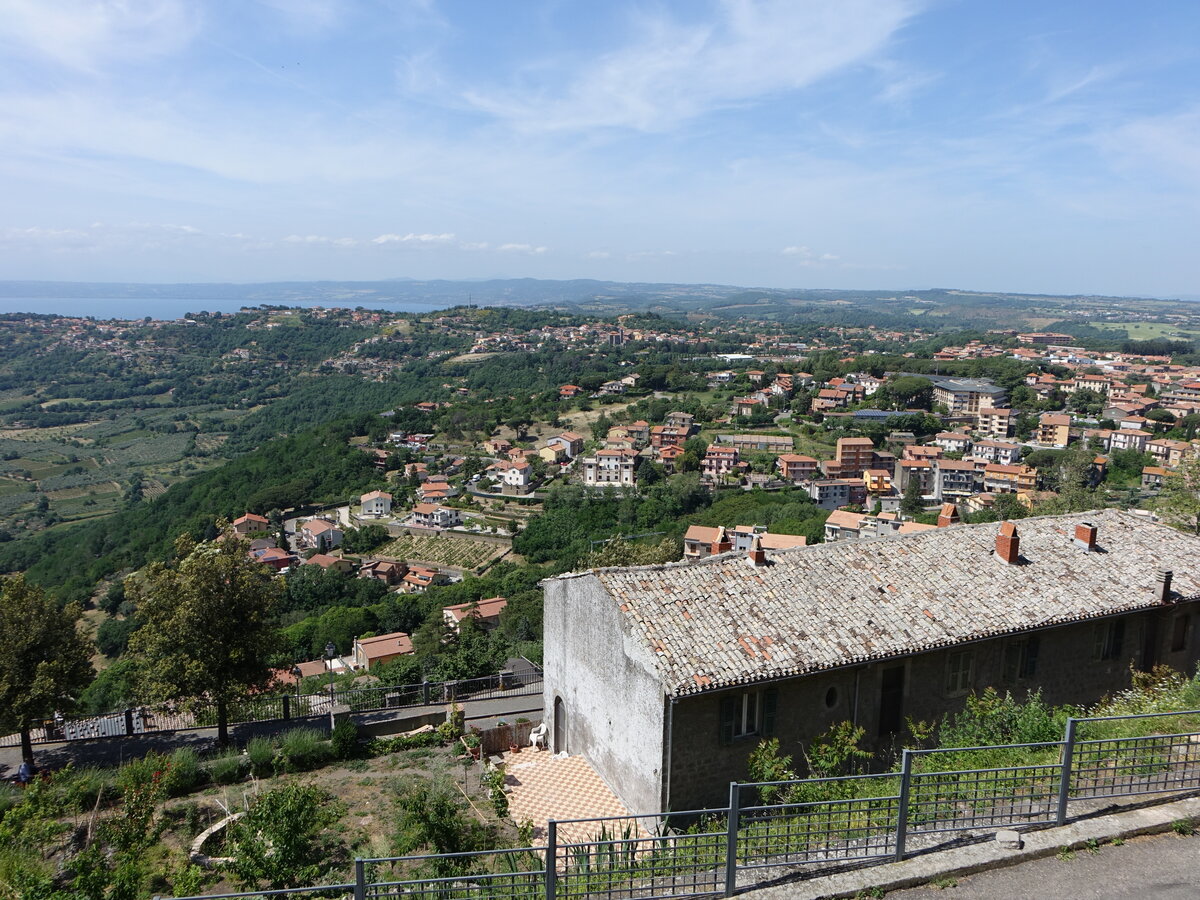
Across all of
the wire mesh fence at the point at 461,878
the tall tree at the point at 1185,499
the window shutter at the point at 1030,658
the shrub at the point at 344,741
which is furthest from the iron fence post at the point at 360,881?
the tall tree at the point at 1185,499

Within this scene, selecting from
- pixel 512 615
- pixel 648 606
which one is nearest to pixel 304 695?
pixel 648 606

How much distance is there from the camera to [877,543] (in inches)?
565

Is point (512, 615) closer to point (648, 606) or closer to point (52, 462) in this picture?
point (648, 606)

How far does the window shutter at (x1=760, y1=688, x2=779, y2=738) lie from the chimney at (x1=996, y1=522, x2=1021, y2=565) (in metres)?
5.91

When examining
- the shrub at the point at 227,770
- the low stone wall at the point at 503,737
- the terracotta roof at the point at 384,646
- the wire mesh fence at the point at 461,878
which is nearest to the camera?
the wire mesh fence at the point at 461,878

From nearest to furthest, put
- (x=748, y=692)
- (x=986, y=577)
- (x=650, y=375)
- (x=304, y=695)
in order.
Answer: (x=748, y=692) → (x=986, y=577) → (x=304, y=695) → (x=650, y=375)

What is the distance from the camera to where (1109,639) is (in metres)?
13.4

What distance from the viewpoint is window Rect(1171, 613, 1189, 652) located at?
1386 cm

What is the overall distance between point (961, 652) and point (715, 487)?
73.3 metres

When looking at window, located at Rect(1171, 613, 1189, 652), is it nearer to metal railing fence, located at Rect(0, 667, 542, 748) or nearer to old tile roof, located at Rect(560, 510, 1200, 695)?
old tile roof, located at Rect(560, 510, 1200, 695)

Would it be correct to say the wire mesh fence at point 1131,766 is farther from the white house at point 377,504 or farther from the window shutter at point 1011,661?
the white house at point 377,504

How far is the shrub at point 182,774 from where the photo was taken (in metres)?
11.9

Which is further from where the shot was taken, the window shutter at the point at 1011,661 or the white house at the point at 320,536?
the white house at the point at 320,536

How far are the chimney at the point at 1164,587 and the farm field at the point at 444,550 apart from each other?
62.8m
